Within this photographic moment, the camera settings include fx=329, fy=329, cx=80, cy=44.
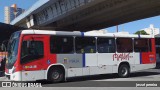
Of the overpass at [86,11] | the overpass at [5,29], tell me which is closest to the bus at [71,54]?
the overpass at [86,11]

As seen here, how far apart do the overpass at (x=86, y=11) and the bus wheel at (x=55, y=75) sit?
1082 centimetres

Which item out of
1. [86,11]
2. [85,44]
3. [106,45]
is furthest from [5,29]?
[85,44]

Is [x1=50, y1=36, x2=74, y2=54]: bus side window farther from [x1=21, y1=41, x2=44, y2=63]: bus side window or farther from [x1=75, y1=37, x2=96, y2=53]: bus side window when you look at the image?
[x1=21, y1=41, x2=44, y2=63]: bus side window

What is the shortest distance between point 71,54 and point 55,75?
1.56m

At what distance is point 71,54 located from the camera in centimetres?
1742

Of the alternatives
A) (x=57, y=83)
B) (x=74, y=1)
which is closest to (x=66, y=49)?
(x=57, y=83)

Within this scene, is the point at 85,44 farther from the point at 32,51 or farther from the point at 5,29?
the point at 5,29

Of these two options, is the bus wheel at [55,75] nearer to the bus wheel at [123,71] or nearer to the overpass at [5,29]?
the bus wheel at [123,71]

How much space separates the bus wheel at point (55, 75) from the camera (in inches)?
647

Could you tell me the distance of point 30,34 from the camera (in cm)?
1597

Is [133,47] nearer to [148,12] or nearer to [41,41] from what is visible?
[41,41]

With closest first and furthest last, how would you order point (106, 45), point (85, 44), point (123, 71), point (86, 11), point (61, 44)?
1. point (61, 44)
2. point (85, 44)
3. point (106, 45)
4. point (123, 71)
5. point (86, 11)

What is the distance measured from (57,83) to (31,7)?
25.3 metres

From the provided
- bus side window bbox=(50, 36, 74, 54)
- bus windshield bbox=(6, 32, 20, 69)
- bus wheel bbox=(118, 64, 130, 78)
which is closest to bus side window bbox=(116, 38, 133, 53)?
bus wheel bbox=(118, 64, 130, 78)
